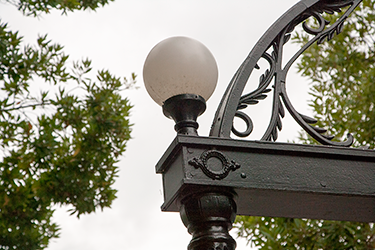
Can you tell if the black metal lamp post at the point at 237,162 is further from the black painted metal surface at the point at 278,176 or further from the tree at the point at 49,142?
the tree at the point at 49,142

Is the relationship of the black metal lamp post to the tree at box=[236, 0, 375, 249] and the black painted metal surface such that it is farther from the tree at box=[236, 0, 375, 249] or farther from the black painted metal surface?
the tree at box=[236, 0, 375, 249]

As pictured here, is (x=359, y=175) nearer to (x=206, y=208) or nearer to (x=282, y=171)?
(x=282, y=171)

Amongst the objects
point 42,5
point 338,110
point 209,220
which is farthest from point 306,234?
point 209,220

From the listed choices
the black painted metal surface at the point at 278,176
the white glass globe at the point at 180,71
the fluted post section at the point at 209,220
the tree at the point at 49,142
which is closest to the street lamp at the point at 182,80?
the white glass globe at the point at 180,71

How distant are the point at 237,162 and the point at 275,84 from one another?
480mm

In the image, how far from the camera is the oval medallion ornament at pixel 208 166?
1924mm

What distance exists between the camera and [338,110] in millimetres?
7305

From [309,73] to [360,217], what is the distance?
5742 millimetres

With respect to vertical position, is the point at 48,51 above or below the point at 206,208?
above

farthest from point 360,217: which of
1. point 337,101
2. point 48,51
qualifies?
point 337,101

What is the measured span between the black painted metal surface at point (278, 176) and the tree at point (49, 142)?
4.14 m

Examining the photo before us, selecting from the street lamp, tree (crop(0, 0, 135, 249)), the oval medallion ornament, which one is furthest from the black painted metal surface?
tree (crop(0, 0, 135, 249))

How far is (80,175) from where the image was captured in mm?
6188

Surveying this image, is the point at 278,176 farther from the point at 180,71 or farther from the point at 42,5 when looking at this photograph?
the point at 42,5
